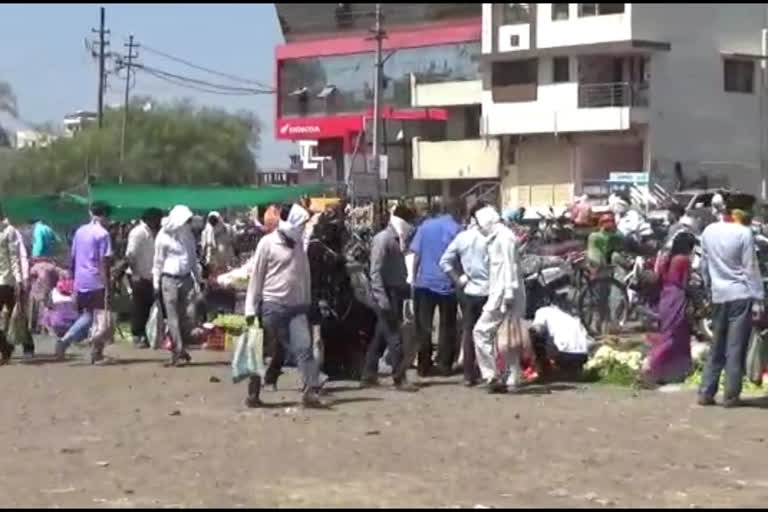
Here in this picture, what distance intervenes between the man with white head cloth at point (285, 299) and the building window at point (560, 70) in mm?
45305

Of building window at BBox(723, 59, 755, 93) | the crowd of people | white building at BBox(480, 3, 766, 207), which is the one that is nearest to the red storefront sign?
white building at BBox(480, 3, 766, 207)

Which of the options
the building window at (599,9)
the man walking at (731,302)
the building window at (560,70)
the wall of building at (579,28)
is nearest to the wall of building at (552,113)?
the building window at (560,70)

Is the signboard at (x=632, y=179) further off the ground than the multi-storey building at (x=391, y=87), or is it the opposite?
the multi-storey building at (x=391, y=87)

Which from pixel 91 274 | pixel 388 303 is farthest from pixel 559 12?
pixel 388 303

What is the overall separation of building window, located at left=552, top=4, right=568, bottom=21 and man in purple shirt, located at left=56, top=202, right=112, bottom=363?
1673 inches

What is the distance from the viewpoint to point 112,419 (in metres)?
11.9

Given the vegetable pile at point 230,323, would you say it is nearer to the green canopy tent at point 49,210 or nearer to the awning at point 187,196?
the awning at point 187,196

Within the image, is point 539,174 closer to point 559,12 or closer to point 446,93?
point 559,12

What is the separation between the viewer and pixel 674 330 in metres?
13.9

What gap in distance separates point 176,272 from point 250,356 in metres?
3.83

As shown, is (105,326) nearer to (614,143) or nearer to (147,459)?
(147,459)

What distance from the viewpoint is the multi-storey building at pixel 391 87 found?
63.7 m

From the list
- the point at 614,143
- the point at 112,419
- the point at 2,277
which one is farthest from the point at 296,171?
the point at 112,419

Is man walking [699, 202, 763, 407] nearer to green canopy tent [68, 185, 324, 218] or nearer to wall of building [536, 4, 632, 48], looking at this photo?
green canopy tent [68, 185, 324, 218]
